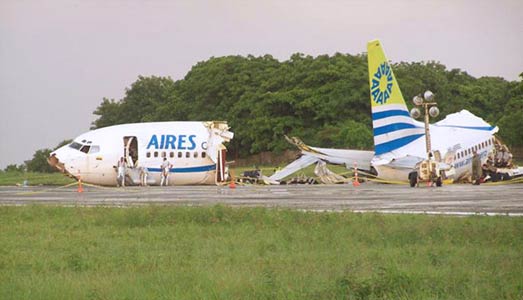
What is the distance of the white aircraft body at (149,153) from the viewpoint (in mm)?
50438

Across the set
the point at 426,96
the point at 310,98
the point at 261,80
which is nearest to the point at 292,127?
the point at 310,98

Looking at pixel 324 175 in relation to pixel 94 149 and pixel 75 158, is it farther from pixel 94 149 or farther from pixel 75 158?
pixel 75 158

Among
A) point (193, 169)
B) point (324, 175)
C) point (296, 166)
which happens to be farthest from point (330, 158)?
point (193, 169)

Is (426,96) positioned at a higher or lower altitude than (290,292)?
higher

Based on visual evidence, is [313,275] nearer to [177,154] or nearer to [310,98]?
[177,154]

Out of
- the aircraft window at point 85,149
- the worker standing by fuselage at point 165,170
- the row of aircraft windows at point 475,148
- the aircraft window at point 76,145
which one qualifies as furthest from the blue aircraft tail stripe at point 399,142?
the aircraft window at point 76,145

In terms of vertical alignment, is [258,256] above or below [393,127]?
below

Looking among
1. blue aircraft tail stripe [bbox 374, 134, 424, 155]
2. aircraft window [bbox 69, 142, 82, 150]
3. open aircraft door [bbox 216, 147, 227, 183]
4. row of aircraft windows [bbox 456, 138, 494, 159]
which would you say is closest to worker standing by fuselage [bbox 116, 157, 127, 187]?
aircraft window [bbox 69, 142, 82, 150]

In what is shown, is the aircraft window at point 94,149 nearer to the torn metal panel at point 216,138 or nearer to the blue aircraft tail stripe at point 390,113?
the torn metal panel at point 216,138

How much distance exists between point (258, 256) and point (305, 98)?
71796 mm

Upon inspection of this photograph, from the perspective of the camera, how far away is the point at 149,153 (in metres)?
50.8

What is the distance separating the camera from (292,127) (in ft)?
279

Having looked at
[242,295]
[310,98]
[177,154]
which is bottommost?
[242,295]

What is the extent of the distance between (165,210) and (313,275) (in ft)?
32.3
